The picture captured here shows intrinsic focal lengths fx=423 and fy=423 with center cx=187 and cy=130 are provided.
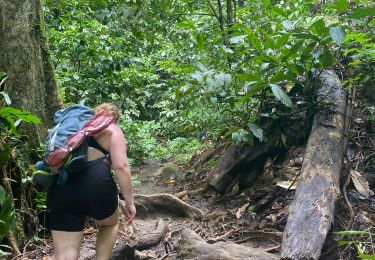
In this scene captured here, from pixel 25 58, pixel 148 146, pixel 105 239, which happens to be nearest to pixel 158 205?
pixel 105 239

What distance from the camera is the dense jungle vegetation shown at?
14.9 feet

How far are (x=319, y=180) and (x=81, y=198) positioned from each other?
2.56m

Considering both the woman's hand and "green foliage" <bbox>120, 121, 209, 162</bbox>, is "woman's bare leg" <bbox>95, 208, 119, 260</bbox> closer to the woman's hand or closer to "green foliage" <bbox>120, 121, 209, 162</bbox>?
the woman's hand

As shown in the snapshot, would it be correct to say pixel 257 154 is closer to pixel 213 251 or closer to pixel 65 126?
pixel 213 251

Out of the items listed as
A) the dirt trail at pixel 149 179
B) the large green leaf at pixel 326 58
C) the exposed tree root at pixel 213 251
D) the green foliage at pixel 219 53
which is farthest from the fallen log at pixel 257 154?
the dirt trail at pixel 149 179

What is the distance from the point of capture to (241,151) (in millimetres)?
6316

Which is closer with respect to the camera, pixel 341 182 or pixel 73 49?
pixel 341 182

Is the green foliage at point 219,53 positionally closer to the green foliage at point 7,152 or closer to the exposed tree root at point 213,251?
the exposed tree root at point 213,251

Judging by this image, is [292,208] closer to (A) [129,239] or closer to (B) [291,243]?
(B) [291,243]

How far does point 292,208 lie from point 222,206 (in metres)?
1.99

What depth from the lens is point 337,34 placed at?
3650mm

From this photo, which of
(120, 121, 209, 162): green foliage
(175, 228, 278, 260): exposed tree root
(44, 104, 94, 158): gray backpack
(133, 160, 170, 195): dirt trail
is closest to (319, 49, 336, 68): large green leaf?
(175, 228, 278, 260): exposed tree root

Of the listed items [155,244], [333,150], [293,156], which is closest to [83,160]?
[155,244]

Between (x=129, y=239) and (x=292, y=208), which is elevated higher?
(x=292, y=208)
